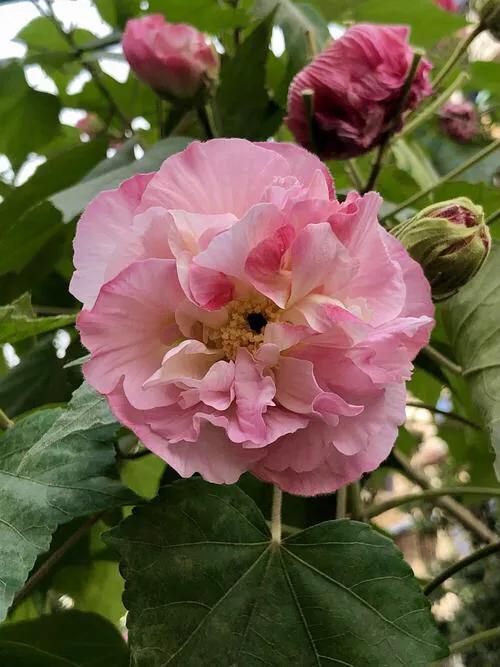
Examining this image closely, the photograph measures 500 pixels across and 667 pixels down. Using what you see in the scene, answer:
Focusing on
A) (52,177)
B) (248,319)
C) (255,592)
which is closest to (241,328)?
(248,319)

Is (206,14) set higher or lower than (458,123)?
higher

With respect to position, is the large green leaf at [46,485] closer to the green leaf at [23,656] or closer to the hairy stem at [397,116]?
the green leaf at [23,656]

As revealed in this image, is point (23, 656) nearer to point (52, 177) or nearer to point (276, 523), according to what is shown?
point (276, 523)

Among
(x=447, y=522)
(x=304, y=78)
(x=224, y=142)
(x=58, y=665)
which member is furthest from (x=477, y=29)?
(x=447, y=522)

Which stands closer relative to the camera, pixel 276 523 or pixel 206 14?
pixel 276 523

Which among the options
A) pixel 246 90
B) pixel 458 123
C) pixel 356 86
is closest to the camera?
pixel 356 86

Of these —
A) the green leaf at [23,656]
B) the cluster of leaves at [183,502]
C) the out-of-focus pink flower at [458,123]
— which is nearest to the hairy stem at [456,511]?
the cluster of leaves at [183,502]

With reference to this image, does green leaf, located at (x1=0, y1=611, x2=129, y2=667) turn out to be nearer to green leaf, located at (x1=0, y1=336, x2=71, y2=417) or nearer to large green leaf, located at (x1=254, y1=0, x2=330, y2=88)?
green leaf, located at (x1=0, y1=336, x2=71, y2=417)
